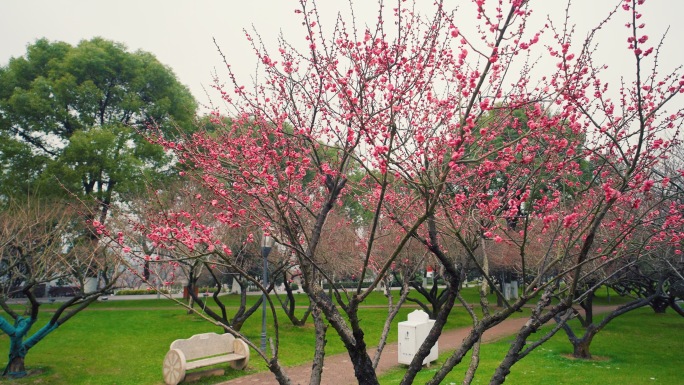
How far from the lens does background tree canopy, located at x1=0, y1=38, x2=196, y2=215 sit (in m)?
20.9

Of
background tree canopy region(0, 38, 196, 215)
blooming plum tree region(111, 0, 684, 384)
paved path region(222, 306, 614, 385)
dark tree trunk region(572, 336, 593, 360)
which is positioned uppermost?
background tree canopy region(0, 38, 196, 215)

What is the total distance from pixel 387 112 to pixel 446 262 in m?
1.94

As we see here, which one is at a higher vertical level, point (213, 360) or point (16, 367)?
point (213, 360)

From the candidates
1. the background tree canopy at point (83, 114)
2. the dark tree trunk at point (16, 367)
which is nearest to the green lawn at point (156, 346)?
the dark tree trunk at point (16, 367)

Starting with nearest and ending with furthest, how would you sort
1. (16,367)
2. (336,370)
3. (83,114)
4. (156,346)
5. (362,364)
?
(362,364) → (16,367) → (336,370) → (156,346) → (83,114)

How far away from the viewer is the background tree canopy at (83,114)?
20.9 metres

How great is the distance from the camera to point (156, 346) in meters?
13.7

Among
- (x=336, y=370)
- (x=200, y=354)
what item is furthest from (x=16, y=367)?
(x=336, y=370)

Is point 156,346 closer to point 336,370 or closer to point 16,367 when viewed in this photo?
point 16,367

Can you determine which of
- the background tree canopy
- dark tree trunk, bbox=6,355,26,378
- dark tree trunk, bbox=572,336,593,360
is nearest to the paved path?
dark tree trunk, bbox=572,336,593,360

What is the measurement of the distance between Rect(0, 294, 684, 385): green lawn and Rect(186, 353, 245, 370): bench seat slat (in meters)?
0.37

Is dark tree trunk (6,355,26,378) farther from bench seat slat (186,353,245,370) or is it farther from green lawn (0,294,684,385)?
bench seat slat (186,353,245,370)

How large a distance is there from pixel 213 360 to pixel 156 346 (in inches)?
167

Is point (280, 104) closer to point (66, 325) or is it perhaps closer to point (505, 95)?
point (505, 95)
